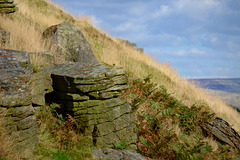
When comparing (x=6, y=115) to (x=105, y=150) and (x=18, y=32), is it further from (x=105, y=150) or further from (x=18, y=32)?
(x=18, y=32)

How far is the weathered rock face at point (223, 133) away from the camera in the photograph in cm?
881

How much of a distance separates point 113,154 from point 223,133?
564 cm

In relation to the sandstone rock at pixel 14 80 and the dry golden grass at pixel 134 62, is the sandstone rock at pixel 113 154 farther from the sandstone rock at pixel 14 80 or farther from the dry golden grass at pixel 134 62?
the dry golden grass at pixel 134 62

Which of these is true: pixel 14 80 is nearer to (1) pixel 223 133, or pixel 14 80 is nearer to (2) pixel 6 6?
(2) pixel 6 6

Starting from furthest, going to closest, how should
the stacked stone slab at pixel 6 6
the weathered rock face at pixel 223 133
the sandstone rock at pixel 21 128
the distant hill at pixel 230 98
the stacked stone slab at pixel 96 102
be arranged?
the distant hill at pixel 230 98 < the stacked stone slab at pixel 6 6 < the weathered rock face at pixel 223 133 < the stacked stone slab at pixel 96 102 < the sandstone rock at pixel 21 128

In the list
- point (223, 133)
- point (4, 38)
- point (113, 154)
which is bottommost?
point (223, 133)

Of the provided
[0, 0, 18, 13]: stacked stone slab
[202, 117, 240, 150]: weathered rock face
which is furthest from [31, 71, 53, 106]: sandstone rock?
[202, 117, 240, 150]: weathered rock face

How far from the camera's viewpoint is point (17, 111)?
4.55m

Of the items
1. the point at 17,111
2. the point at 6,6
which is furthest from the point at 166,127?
the point at 6,6

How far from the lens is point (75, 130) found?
5.81 metres

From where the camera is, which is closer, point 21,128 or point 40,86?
point 21,128

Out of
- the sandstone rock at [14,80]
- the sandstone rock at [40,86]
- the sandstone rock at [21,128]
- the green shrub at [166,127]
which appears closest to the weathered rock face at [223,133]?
the green shrub at [166,127]

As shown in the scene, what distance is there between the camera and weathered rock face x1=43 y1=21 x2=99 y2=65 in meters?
8.65

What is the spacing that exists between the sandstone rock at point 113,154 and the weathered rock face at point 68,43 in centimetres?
424
